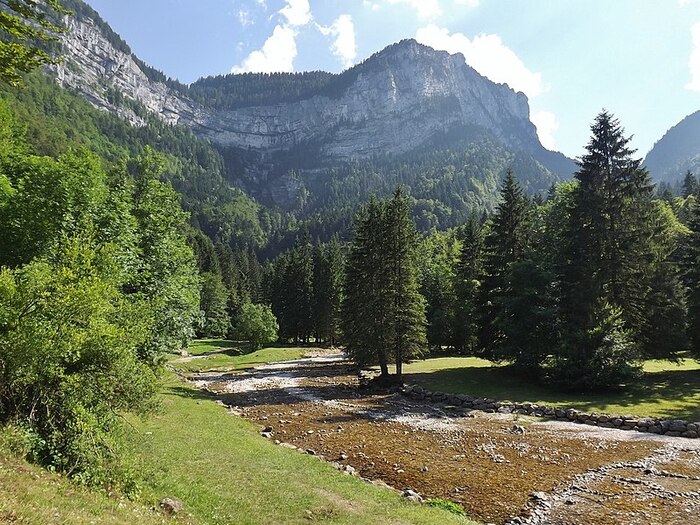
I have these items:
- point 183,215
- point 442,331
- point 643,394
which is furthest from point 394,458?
point 442,331

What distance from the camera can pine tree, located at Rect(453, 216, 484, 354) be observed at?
55.7m

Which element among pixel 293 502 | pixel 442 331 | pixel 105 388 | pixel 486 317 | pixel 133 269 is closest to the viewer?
pixel 105 388

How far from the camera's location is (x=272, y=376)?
50.4 meters

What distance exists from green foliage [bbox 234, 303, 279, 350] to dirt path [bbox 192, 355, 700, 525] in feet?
142

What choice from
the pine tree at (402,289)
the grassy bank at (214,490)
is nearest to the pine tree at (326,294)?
the pine tree at (402,289)

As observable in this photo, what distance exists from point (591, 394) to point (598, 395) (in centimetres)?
52

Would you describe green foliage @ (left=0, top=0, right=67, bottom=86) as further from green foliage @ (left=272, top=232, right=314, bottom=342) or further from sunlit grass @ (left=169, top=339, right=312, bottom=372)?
green foliage @ (left=272, top=232, right=314, bottom=342)

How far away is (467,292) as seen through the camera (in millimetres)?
57312

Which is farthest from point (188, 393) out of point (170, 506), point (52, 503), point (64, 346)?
point (52, 503)

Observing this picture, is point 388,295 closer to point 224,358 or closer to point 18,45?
point 18,45

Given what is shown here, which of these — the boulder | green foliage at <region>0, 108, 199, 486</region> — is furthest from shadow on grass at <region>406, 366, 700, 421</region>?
green foliage at <region>0, 108, 199, 486</region>

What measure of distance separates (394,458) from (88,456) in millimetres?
13995

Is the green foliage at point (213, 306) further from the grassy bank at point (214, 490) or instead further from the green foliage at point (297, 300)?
the grassy bank at point (214, 490)

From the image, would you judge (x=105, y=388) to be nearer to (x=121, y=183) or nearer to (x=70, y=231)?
(x=70, y=231)
